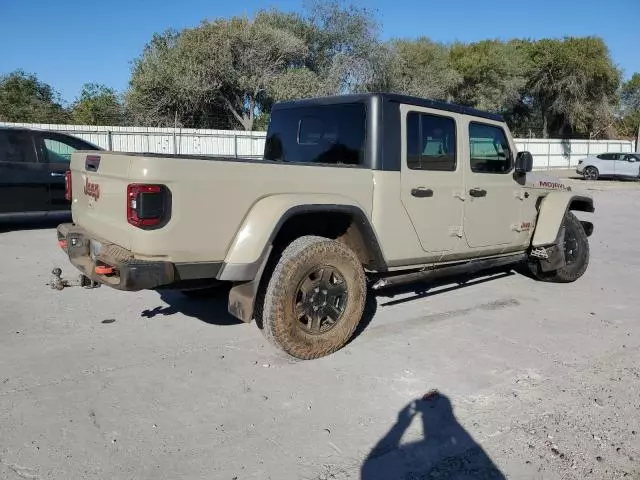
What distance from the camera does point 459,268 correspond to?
17.8 feet

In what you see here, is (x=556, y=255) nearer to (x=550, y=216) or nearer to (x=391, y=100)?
(x=550, y=216)

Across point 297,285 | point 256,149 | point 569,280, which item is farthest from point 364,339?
point 256,149

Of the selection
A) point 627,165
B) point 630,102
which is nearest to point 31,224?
point 627,165

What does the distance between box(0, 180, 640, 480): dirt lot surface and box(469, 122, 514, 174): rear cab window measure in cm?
146

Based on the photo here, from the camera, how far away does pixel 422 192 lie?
483 cm

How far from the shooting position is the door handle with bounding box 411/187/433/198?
477cm

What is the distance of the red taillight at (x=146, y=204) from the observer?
3.41m

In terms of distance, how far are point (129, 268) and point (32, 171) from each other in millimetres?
6814

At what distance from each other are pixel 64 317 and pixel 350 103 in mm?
3249

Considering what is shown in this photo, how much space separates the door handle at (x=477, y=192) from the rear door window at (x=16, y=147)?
7.34m

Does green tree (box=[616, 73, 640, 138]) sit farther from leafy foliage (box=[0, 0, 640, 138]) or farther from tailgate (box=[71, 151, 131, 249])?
tailgate (box=[71, 151, 131, 249])

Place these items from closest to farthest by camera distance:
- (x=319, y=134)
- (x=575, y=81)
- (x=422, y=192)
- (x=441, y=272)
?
(x=422, y=192)
(x=319, y=134)
(x=441, y=272)
(x=575, y=81)

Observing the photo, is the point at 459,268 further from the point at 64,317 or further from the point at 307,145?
the point at 64,317

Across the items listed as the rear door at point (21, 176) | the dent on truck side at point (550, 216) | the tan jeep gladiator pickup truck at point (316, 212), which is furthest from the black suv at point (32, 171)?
the dent on truck side at point (550, 216)
